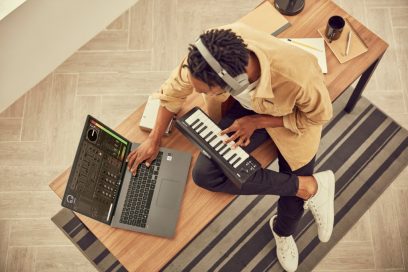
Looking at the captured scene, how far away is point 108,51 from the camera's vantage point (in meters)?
3.29

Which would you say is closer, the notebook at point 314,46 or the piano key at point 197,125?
the piano key at point 197,125

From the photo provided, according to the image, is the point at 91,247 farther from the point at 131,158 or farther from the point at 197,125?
the point at 197,125

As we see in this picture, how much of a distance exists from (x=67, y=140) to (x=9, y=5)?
0.92 metres

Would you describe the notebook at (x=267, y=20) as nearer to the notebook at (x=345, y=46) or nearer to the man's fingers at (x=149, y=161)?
the notebook at (x=345, y=46)

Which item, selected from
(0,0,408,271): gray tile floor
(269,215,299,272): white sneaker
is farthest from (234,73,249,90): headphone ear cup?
(0,0,408,271): gray tile floor

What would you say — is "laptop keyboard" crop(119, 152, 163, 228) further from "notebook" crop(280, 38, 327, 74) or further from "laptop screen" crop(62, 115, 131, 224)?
"notebook" crop(280, 38, 327, 74)

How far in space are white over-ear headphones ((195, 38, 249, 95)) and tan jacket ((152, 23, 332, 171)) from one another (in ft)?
0.38

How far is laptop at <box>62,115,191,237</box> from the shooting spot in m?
1.92

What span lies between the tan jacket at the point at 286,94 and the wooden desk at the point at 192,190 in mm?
140

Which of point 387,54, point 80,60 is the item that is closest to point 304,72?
point 387,54

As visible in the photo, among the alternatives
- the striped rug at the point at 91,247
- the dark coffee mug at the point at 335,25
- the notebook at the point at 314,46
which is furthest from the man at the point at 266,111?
the striped rug at the point at 91,247

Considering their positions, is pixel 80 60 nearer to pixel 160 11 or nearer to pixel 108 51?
pixel 108 51

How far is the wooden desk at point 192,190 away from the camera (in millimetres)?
2061

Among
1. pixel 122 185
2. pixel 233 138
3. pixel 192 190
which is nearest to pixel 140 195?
pixel 122 185
